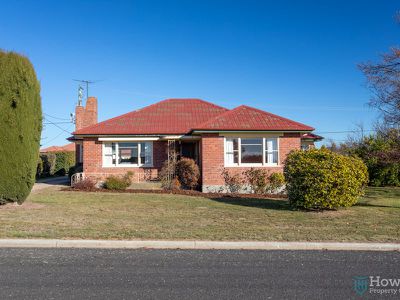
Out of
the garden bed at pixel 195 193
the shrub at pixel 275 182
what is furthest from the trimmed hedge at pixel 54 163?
the shrub at pixel 275 182

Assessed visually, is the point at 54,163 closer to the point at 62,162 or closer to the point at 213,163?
the point at 62,162

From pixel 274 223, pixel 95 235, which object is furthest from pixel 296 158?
pixel 95 235

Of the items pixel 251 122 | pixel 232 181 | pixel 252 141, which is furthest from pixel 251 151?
pixel 232 181

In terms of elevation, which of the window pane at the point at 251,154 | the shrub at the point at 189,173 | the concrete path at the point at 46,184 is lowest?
the concrete path at the point at 46,184

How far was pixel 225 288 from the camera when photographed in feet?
16.3

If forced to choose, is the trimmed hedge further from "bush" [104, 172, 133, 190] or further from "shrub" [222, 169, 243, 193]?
"shrub" [222, 169, 243, 193]

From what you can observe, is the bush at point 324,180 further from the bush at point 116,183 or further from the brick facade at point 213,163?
the bush at point 116,183

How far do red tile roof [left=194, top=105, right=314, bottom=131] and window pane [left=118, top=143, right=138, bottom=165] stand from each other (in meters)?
4.65

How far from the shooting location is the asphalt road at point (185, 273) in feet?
15.6

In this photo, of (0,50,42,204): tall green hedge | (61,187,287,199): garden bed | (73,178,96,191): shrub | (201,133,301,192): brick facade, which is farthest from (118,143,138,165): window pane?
(0,50,42,204): tall green hedge

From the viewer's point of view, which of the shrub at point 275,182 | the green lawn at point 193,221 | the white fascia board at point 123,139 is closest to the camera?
the green lawn at point 193,221

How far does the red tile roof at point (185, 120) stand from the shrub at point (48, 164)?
1036cm

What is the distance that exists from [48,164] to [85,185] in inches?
543

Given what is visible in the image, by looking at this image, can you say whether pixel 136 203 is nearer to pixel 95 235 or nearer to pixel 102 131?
pixel 95 235
